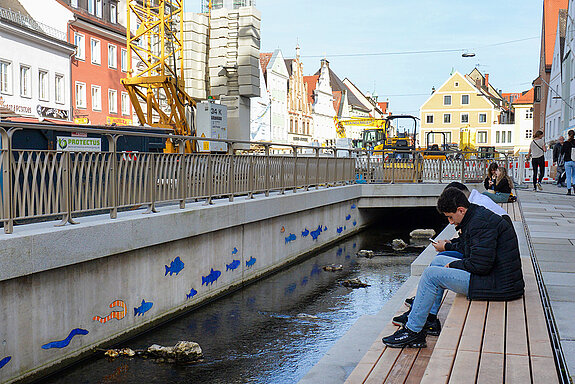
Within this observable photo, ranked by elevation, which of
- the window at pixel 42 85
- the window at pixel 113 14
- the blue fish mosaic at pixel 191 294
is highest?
the window at pixel 113 14

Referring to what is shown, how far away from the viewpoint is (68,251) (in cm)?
743

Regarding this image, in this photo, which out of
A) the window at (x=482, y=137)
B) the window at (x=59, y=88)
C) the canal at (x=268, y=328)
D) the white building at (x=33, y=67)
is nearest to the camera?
the canal at (x=268, y=328)

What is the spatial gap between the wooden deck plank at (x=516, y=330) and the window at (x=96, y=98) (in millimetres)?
40354

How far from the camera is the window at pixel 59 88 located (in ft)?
124

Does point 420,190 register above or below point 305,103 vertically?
below

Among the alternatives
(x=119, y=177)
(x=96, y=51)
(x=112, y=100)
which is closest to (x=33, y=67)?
(x=96, y=51)

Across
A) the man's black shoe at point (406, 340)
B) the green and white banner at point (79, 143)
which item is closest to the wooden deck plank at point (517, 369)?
the man's black shoe at point (406, 340)

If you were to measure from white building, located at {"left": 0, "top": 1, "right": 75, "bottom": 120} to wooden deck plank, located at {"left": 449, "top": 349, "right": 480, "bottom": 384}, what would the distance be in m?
31.7

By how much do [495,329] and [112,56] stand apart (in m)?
43.8

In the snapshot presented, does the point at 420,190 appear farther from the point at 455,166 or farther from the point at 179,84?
the point at 179,84

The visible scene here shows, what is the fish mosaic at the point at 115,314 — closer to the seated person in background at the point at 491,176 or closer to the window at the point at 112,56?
the seated person in background at the point at 491,176

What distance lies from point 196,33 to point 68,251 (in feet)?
76.6

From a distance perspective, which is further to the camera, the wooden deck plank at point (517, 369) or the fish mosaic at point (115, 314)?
A: the fish mosaic at point (115, 314)

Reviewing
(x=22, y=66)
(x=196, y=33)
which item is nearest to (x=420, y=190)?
(x=196, y=33)
